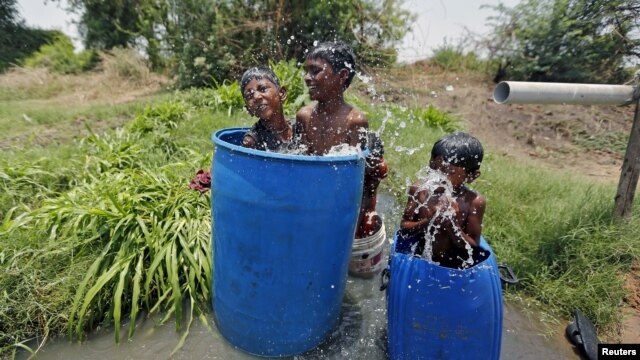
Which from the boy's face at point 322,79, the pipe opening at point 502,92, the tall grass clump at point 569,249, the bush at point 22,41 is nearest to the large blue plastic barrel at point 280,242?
the boy's face at point 322,79

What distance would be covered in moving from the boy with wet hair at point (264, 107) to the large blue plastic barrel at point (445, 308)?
97 cm

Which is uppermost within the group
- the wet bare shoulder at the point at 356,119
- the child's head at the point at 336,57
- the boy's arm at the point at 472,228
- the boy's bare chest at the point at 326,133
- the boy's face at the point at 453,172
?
the child's head at the point at 336,57

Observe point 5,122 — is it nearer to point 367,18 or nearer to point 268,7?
point 268,7

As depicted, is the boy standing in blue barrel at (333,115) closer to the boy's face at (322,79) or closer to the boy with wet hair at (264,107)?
the boy's face at (322,79)

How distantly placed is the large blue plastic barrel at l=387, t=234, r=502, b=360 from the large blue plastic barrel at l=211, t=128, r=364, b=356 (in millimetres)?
336

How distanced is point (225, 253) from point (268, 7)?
7128mm

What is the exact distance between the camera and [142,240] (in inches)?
95.6

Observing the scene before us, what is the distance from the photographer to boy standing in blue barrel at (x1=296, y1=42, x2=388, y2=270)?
215 cm

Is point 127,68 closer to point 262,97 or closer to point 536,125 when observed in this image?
point 262,97

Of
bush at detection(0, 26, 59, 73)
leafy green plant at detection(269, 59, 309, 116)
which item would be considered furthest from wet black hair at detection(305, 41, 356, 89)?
bush at detection(0, 26, 59, 73)

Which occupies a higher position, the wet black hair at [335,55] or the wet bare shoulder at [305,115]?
the wet black hair at [335,55]

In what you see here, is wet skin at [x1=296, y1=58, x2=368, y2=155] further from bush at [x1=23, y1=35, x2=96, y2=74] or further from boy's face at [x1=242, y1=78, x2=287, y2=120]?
bush at [x1=23, y1=35, x2=96, y2=74]

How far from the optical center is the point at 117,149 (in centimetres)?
374

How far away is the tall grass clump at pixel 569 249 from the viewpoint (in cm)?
251
